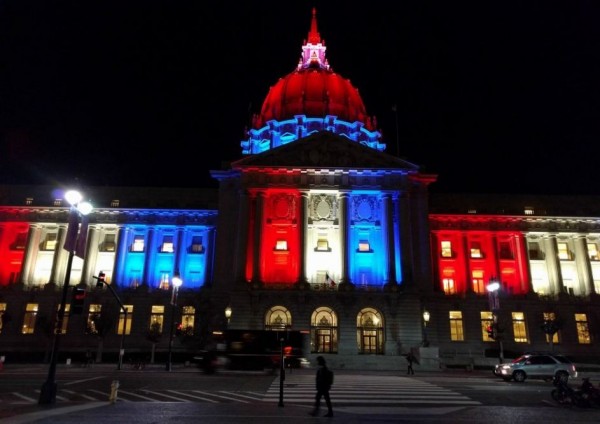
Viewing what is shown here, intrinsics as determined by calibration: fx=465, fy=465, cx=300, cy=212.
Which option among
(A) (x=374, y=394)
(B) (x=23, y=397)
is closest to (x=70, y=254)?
(B) (x=23, y=397)

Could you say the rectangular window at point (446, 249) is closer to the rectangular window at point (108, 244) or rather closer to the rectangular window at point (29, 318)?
the rectangular window at point (108, 244)

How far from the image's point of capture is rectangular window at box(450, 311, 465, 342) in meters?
56.7

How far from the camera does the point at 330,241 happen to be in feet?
186

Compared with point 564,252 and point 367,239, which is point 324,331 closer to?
point 367,239

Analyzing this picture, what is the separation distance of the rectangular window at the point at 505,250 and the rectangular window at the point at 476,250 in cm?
256

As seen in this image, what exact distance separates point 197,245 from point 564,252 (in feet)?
165

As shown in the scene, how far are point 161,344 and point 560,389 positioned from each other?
153 feet

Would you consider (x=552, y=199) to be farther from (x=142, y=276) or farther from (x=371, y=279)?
(x=142, y=276)

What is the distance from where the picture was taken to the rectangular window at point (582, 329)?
56.5m

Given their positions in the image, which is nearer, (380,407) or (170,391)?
(380,407)

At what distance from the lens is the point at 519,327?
56844mm

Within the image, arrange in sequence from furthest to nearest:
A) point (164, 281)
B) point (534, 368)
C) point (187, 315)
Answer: point (164, 281)
point (187, 315)
point (534, 368)

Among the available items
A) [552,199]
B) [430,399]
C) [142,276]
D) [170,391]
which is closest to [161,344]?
[142,276]

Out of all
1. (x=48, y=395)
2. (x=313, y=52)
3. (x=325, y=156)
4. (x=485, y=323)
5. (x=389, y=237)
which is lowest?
(x=48, y=395)
